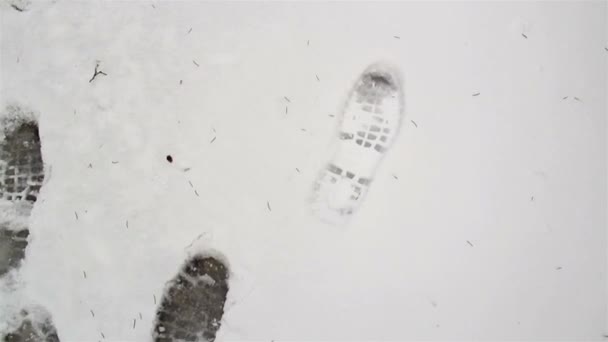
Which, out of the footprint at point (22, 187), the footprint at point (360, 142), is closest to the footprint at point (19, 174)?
the footprint at point (22, 187)

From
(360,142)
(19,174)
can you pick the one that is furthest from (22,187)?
(360,142)

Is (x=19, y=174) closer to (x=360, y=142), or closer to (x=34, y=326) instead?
(x=34, y=326)

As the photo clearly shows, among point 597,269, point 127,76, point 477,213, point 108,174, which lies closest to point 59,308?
point 108,174

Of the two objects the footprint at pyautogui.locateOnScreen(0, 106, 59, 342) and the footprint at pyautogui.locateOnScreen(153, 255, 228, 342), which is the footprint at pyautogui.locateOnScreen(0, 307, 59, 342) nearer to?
the footprint at pyautogui.locateOnScreen(0, 106, 59, 342)

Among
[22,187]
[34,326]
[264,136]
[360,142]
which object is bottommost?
[34,326]

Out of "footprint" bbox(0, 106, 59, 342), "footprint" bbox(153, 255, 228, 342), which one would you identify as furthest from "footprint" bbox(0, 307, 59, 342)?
"footprint" bbox(153, 255, 228, 342)

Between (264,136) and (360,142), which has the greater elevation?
(360,142)

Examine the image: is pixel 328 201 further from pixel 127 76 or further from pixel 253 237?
pixel 127 76

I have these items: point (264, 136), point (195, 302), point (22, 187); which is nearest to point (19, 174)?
point (22, 187)
